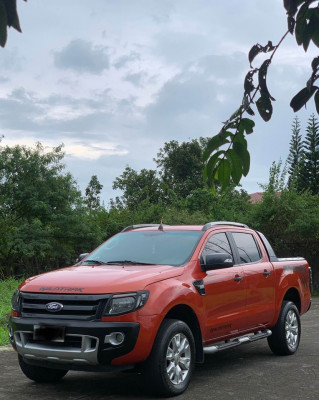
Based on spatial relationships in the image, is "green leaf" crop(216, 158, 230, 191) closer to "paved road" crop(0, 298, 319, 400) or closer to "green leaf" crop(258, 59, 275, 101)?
"green leaf" crop(258, 59, 275, 101)

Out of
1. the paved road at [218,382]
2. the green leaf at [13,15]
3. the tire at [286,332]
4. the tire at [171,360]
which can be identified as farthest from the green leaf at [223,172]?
the tire at [286,332]

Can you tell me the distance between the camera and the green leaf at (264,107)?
2451 mm

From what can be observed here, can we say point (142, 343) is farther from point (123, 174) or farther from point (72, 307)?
point (123, 174)

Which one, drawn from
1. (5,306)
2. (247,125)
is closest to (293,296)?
(5,306)

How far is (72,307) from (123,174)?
1965 inches

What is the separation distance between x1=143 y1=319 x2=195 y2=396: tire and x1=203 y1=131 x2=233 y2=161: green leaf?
165 inches

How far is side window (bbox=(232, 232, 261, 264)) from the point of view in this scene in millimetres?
8586

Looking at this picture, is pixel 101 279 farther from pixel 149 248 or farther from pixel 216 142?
pixel 216 142

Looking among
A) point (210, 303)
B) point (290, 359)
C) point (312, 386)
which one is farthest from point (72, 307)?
point (290, 359)

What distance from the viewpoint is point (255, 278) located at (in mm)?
8430

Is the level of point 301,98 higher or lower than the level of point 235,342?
higher

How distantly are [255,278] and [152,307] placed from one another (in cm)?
237

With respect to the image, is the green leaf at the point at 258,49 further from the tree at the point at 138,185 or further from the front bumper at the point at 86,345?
the tree at the point at 138,185

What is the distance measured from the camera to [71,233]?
24.9 m
